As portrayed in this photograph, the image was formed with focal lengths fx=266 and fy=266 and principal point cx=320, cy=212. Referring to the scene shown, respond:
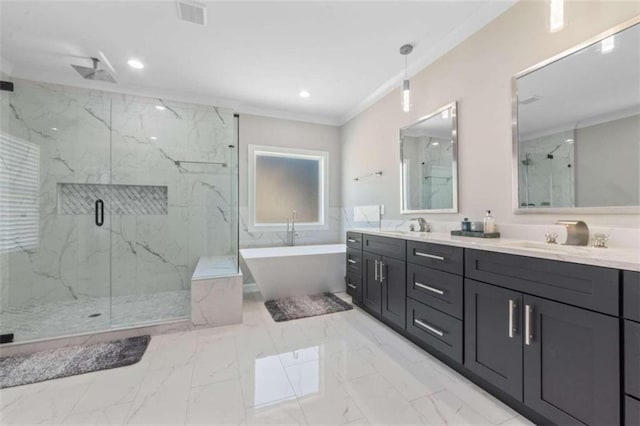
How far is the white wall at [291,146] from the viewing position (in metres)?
3.84

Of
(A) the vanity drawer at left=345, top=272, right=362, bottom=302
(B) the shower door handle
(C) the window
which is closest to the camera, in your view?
(A) the vanity drawer at left=345, top=272, right=362, bottom=302

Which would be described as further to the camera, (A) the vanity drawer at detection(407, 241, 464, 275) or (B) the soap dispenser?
(B) the soap dispenser

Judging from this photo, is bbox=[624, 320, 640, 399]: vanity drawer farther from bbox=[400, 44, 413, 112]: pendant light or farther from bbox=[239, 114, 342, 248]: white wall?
bbox=[239, 114, 342, 248]: white wall

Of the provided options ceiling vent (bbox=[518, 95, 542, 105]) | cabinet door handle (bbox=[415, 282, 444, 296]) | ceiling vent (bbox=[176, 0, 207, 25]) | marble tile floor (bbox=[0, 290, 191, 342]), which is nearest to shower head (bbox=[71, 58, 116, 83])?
ceiling vent (bbox=[176, 0, 207, 25])

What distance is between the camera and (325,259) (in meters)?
3.35

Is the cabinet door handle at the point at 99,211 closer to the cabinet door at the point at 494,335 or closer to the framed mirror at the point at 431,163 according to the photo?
the framed mirror at the point at 431,163

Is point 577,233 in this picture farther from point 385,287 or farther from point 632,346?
point 385,287

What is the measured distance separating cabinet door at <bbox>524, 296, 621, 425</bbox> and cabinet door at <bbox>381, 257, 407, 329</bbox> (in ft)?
3.05

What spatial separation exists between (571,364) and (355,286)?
1.92 m

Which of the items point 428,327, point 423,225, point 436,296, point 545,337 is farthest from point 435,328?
point 423,225

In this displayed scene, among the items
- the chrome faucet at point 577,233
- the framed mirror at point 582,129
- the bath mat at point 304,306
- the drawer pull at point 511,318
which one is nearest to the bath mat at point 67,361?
the bath mat at point 304,306

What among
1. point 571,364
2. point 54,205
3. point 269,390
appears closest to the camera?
point 571,364

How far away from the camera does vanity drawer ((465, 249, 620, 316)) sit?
1050mm

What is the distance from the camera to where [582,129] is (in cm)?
157
